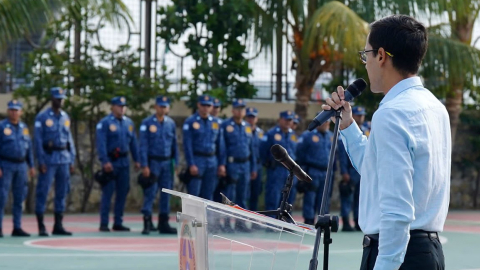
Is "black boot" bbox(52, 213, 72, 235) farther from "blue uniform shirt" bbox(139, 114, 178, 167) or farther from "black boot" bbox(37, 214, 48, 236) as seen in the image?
"blue uniform shirt" bbox(139, 114, 178, 167)

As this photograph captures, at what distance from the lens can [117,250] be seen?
403 inches

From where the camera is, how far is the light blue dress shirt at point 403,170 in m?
2.94

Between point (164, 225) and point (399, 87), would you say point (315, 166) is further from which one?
point (399, 87)

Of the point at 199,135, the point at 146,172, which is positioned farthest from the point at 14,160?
the point at 199,135

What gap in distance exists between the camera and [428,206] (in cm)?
312

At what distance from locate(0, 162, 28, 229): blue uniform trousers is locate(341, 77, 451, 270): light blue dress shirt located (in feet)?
30.5

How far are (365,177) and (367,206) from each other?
10 cm

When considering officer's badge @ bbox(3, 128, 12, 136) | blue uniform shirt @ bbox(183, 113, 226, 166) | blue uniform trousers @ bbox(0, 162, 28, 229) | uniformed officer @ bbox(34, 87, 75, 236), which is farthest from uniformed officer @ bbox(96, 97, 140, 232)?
officer's badge @ bbox(3, 128, 12, 136)

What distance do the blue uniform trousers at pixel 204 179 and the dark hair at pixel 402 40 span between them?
9.62m

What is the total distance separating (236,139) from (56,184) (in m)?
2.78

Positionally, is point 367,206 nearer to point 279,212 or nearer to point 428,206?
point 428,206

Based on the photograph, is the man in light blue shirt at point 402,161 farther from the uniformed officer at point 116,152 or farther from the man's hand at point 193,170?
the uniformed officer at point 116,152

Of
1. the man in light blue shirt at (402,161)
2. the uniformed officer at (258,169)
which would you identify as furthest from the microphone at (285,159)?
the uniformed officer at (258,169)

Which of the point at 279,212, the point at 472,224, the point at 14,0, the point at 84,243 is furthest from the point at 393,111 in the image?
the point at 472,224
